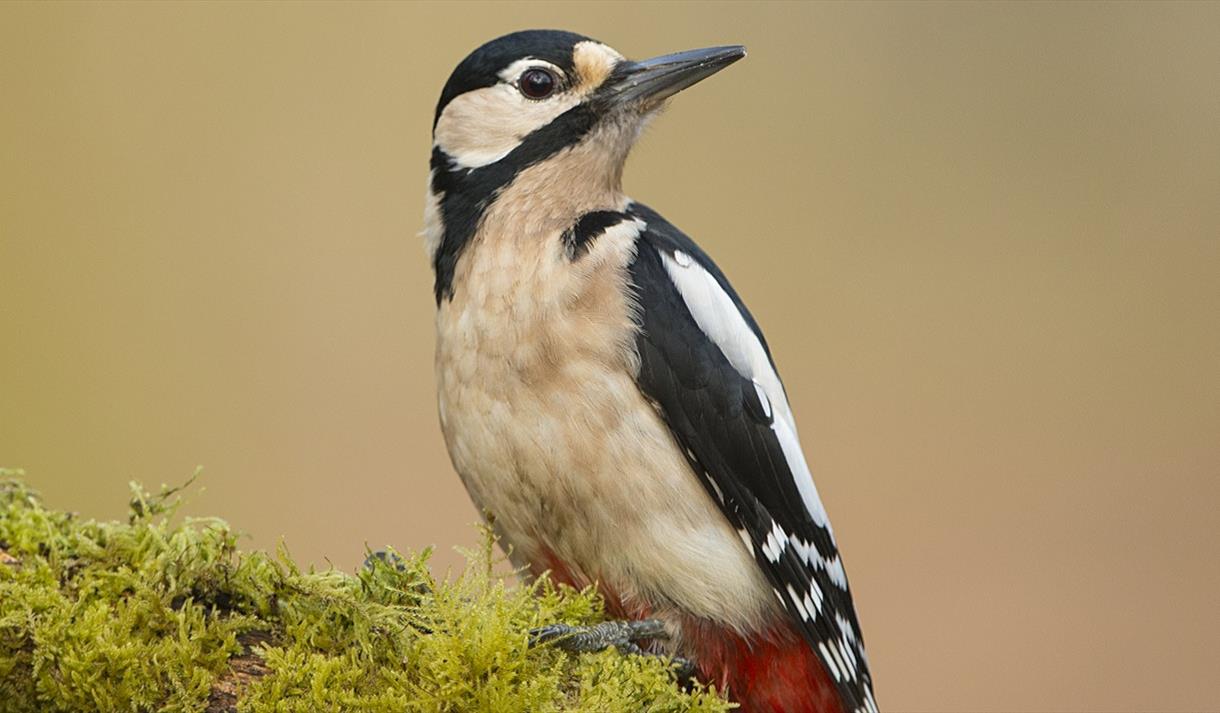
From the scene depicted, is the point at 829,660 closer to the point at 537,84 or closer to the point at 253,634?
the point at 253,634

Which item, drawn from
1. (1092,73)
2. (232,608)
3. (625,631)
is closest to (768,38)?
(1092,73)

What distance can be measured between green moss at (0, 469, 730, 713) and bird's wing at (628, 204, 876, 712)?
19.3 inches

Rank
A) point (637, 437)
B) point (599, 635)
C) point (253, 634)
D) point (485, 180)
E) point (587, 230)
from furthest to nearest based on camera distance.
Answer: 1. point (485, 180)
2. point (587, 230)
3. point (637, 437)
4. point (599, 635)
5. point (253, 634)

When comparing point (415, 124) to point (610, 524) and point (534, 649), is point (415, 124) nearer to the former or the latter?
point (610, 524)

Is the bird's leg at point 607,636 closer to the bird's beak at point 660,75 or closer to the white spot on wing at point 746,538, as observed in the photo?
the white spot on wing at point 746,538

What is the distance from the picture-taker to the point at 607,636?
1.91m

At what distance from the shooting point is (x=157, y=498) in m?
1.79

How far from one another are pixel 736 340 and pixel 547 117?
0.59 metres

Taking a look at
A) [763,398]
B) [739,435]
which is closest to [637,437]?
[739,435]

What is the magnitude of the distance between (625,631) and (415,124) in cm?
397

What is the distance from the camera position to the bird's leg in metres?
1.73

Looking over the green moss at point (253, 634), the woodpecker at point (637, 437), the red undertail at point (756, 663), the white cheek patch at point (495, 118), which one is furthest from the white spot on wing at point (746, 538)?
the white cheek patch at point (495, 118)

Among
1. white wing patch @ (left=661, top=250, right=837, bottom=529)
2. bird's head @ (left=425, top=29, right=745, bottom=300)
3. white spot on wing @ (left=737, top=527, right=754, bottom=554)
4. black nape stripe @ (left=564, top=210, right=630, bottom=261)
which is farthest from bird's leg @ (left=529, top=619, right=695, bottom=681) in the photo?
bird's head @ (left=425, top=29, right=745, bottom=300)

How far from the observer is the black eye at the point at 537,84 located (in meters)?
2.53
